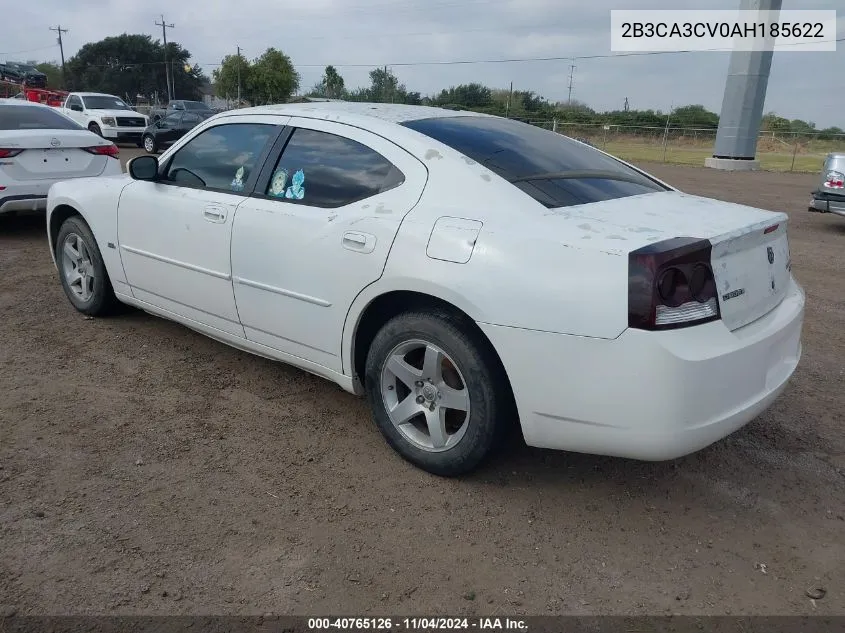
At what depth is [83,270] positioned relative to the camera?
5.04 meters

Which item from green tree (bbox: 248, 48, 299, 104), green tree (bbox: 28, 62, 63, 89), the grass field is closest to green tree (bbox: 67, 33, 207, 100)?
green tree (bbox: 28, 62, 63, 89)

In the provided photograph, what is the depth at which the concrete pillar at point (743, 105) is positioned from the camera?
81.2 ft

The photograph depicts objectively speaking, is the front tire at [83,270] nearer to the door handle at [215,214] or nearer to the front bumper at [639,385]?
the door handle at [215,214]

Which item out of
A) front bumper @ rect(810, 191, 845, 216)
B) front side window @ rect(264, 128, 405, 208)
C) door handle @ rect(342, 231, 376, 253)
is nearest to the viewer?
door handle @ rect(342, 231, 376, 253)

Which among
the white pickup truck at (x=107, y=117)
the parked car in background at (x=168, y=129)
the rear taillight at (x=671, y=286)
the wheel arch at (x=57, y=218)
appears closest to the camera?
the rear taillight at (x=671, y=286)

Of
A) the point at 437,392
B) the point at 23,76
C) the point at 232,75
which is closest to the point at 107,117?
the point at 437,392

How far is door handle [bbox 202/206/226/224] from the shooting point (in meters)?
3.71

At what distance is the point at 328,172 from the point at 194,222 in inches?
38.4

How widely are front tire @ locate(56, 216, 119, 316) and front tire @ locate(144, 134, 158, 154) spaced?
55.9ft

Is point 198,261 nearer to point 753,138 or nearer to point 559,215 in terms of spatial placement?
point 559,215

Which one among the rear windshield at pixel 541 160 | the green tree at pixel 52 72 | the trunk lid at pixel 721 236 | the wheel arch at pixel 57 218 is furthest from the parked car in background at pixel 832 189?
the green tree at pixel 52 72

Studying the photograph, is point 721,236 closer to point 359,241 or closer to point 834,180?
point 359,241

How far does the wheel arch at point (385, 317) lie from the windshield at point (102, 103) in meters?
22.2

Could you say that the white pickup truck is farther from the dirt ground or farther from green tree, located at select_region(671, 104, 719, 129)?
green tree, located at select_region(671, 104, 719, 129)
